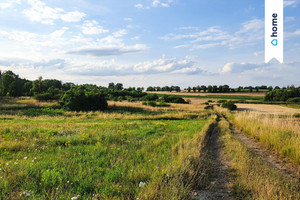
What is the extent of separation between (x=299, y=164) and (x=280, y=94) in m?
107

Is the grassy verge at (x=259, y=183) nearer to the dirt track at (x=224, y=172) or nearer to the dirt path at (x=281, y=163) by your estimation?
the dirt track at (x=224, y=172)

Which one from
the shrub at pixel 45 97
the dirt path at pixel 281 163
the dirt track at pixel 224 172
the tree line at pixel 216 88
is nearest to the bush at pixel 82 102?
the shrub at pixel 45 97

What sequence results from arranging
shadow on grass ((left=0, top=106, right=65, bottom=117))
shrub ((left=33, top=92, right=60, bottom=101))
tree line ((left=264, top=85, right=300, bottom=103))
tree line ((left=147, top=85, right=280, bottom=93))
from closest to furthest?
shadow on grass ((left=0, top=106, right=65, bottom=117)), shrub ((left=33, top=92, right=60, bottom=101)), tree line ((left=264, top=85, right=300, bottom=103)), tree line ((left=147, top=85, right=280, bottom=93))

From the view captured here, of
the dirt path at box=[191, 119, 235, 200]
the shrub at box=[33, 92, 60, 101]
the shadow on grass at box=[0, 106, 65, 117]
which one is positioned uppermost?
the shrub at box=[33, 92, 60, 101]

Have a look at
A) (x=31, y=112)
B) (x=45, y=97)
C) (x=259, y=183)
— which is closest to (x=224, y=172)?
(x=259, y=183)

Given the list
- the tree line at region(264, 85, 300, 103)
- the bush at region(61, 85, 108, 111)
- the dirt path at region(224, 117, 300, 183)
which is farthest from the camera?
the tree line at region(264, 85, 300, 103)

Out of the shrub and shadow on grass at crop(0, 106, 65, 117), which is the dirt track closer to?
shadow on grass at crop(0, 106, 65, 117)

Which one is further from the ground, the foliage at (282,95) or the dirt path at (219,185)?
the foliage at (282,95)

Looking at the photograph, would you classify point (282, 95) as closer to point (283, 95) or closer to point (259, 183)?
point (283, 95)

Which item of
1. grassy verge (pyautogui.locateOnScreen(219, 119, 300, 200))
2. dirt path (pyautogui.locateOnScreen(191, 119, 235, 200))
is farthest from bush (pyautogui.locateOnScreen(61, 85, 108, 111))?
grassy verge (pyautogui.locateOnScreen(219, 119, 300, 200))

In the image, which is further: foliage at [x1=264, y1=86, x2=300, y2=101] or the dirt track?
foliage at [x1=264, y1=86, x2=300, y2=101]

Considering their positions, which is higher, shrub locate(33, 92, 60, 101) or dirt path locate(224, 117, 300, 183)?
shrub locate(33, 92, 60, 101)

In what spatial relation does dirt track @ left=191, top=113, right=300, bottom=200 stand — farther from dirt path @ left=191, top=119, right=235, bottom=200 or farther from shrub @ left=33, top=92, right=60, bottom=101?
shrub @ left=33, top=92, right=60, bottom=101

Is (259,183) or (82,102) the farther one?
(82,102)
